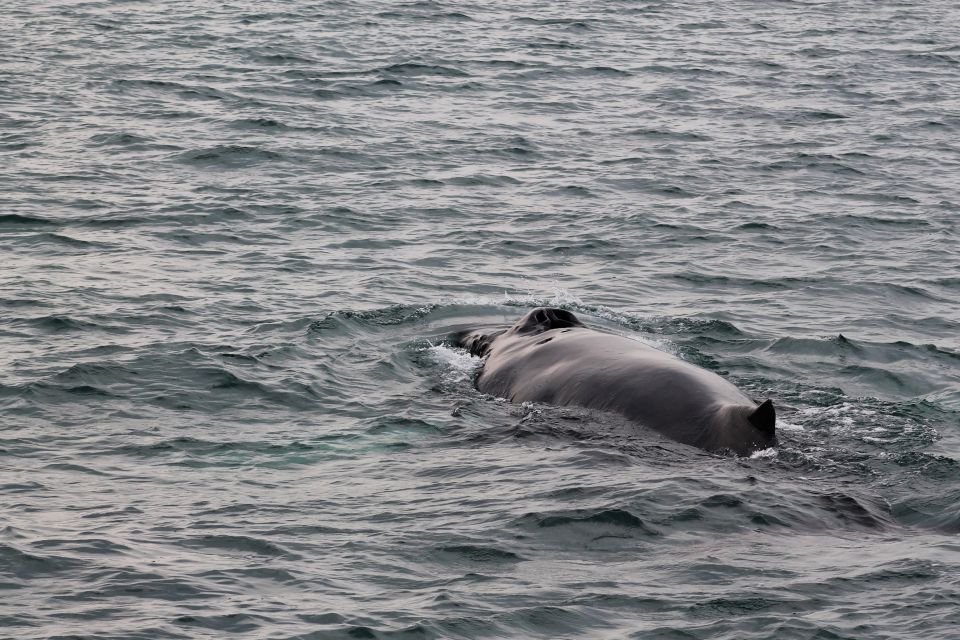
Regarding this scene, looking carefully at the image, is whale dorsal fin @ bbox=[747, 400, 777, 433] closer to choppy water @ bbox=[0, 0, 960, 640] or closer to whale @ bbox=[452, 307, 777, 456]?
whale @ bbox=[452, 307, 777, 456]

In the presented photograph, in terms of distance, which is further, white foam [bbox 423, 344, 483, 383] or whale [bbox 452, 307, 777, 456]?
white foam [bbox 423, 344, 483, 383]

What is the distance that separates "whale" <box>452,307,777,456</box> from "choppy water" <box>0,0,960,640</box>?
0.92ft

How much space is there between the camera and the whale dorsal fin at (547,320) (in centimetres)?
1627

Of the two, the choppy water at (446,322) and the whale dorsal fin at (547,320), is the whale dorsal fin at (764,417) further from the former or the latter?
the whale dorsal fin at (547,320)

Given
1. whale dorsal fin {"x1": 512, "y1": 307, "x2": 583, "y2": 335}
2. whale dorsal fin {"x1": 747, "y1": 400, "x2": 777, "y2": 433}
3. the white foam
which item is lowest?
the white foam

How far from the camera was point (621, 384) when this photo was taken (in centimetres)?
1389

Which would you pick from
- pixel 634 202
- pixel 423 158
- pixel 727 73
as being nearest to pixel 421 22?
pixel 727 73

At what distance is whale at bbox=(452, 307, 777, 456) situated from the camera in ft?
41.5

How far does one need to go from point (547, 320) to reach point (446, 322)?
9.57 ft

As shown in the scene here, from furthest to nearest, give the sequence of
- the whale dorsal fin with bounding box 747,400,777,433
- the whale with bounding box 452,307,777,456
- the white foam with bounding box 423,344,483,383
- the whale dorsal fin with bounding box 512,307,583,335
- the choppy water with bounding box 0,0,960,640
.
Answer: the white foam with bounding box 423,344,483,383 < the whale dorsal fin with bounding box 512,307,583,335 < the whale with bounding box 452,307,777,456 < the whale dorsal fin with bounding box 747,400,777,433 < the choppy water with bounding box 0,0,960,640

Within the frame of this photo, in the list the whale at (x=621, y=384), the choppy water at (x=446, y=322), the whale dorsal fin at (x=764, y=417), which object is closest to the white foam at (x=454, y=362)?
the choppy water at (x=446, y=322)

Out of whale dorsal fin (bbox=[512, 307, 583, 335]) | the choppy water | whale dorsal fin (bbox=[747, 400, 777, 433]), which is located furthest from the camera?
whale dorsal fin (bbox=[512, 307, 583, 335])

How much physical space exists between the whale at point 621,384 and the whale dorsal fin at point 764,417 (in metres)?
0.01

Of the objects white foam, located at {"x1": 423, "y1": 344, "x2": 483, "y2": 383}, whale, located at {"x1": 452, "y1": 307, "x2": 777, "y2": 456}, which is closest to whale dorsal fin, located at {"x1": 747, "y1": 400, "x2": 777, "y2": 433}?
whale, located at {"x1": 452, "y1": 307, "x2": 777, "y2": 456}
